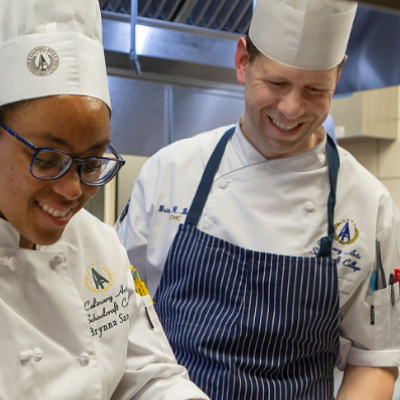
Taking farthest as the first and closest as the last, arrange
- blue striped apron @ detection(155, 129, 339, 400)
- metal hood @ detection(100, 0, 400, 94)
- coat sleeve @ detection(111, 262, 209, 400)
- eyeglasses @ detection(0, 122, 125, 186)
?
metal hood @ detection(100, 0, 400, 94) < blue striped apron @ detection(155, 129, 339, 400) < coat sleeve @ detection(111, 262, 209, 400) < eyeglasses @ detection(0, 122, 125, 186)

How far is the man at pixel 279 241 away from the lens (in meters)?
1.28

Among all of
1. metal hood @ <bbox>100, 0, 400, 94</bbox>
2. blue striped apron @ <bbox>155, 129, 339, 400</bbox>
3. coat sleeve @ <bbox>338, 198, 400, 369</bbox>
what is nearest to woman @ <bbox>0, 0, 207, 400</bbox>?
blue striped apron @ <bbox>155, 129, 339, 400</bbox>

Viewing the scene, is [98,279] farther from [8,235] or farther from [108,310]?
[8,235]

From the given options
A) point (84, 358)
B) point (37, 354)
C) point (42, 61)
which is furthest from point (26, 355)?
point (42, 61)

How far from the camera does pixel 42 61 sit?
2.71ft

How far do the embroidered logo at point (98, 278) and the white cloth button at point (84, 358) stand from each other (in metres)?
0.12

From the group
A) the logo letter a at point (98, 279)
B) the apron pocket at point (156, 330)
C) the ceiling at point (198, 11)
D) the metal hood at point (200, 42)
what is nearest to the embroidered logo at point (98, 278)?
the logo letter a at point (98, 279)

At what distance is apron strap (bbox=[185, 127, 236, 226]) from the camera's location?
4.63 feet

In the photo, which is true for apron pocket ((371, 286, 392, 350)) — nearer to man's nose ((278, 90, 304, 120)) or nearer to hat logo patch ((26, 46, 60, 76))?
man's nose ((278, 90, 304, 120))

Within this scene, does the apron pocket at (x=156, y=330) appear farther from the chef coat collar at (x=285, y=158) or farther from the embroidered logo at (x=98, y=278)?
the chef coat collar at (x=285, y=158)

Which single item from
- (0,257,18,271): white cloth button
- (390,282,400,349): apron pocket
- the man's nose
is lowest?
(390,282,400,349): apron pocket

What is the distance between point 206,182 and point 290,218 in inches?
9.5

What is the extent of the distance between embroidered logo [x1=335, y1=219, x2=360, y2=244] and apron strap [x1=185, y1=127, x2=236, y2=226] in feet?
1.14

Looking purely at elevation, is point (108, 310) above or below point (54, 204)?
below
